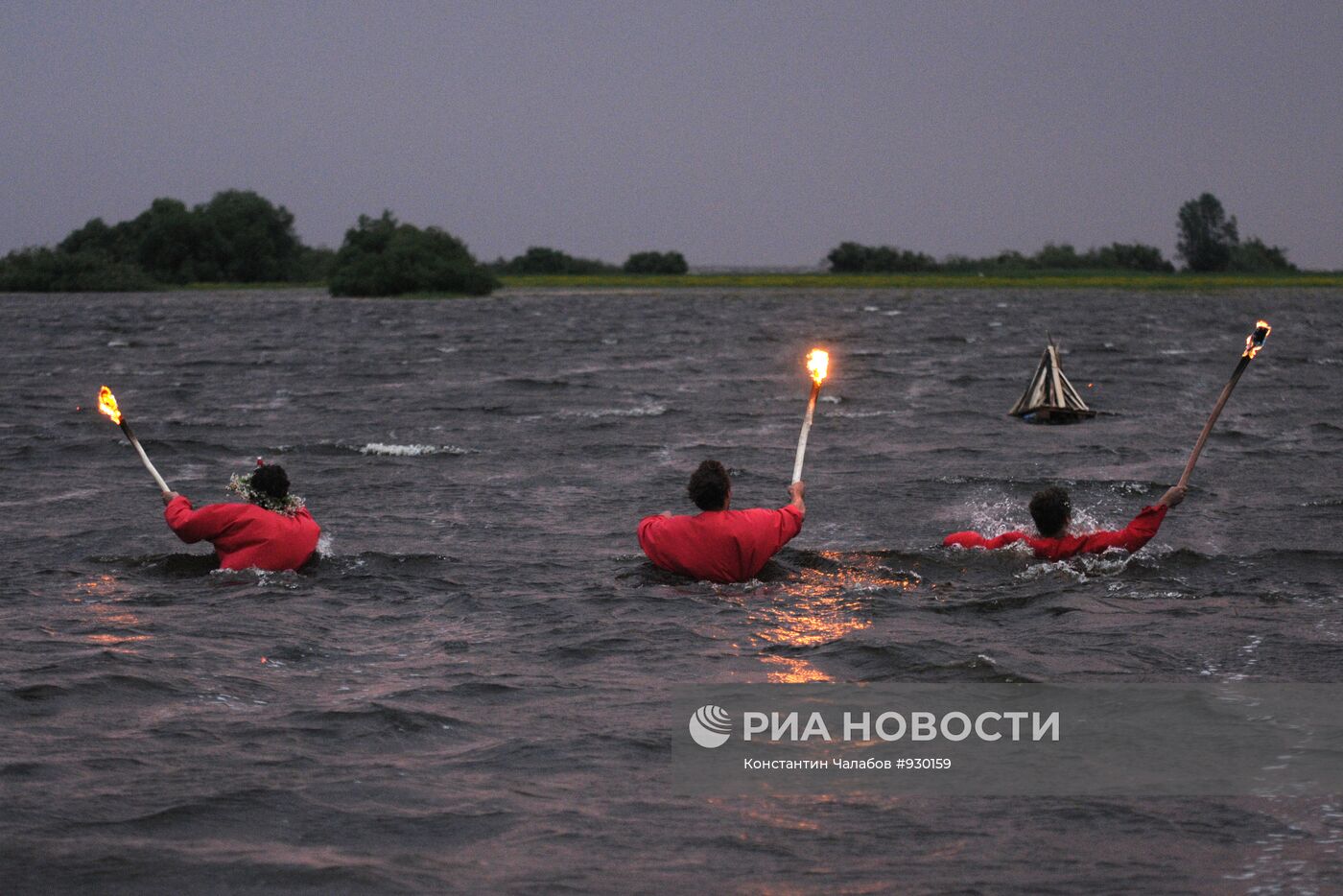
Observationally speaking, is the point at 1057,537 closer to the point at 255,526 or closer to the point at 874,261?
the point at 255,526

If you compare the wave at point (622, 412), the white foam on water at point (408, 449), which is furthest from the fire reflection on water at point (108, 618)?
the wave at point (622, 412)

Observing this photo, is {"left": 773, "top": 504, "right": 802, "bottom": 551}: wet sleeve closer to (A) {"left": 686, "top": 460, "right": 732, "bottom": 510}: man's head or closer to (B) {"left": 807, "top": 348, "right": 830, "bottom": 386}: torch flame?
(A) {"left": 686, "top": 460, "right": 732, "bottom": 510}: man's head

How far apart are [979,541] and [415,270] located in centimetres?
10686

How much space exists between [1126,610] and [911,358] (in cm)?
3393

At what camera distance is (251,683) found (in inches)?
379

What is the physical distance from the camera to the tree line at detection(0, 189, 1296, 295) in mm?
118938

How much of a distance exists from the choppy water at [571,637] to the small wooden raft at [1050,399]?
669 mm

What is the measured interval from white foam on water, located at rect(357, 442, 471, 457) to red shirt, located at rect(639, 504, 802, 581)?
1090 centimetres

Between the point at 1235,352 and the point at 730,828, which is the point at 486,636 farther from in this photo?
the point at 1235,352

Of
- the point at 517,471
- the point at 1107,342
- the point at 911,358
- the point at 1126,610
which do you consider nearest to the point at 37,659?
the point at 1126,610

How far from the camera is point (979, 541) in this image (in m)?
13.4

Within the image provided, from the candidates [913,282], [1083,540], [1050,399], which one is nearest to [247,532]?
[1083,540]

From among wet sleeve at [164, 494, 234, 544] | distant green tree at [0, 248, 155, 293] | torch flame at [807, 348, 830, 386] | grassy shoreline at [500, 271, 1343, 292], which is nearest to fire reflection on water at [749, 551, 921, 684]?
torch flame at [807, 348, 830, 386]

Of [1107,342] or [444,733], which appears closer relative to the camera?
[444,733]
